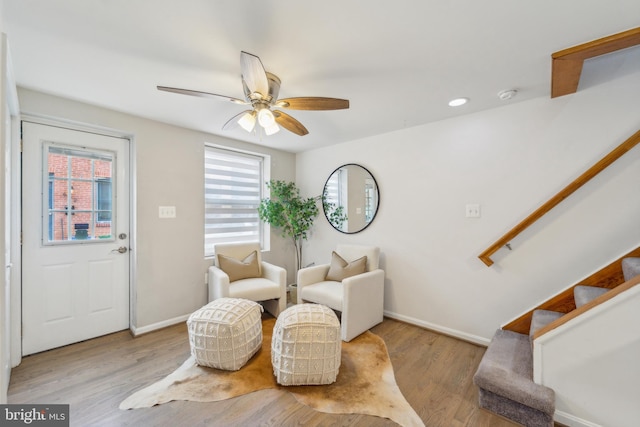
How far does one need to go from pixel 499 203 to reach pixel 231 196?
3.13 meters

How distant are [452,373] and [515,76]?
229 centimetres

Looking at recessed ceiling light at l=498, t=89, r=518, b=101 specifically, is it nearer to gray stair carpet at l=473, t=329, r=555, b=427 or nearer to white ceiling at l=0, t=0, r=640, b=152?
white ceiling at l=0, t=0, r=640, b=152

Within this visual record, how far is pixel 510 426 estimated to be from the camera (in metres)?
1.55

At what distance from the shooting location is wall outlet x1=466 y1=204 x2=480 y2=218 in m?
2.48

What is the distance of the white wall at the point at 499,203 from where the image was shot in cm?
192

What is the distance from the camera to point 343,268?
2.97 metres

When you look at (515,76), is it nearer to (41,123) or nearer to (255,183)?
(255,183)

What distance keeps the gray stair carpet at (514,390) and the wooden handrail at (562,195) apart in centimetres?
81

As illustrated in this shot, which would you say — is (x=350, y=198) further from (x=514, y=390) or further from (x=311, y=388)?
(x=514, y=390)

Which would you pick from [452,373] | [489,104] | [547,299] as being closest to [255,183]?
[489,104]

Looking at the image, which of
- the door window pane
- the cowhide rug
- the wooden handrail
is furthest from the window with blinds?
the wooden handrail

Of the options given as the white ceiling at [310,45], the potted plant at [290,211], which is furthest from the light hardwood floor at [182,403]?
the white ceiling at [310,45]

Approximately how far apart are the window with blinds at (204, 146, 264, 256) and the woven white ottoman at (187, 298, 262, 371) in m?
1.43

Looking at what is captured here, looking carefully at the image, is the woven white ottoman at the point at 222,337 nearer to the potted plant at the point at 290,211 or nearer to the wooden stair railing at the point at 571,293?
the potted plant at the point at 290,211
